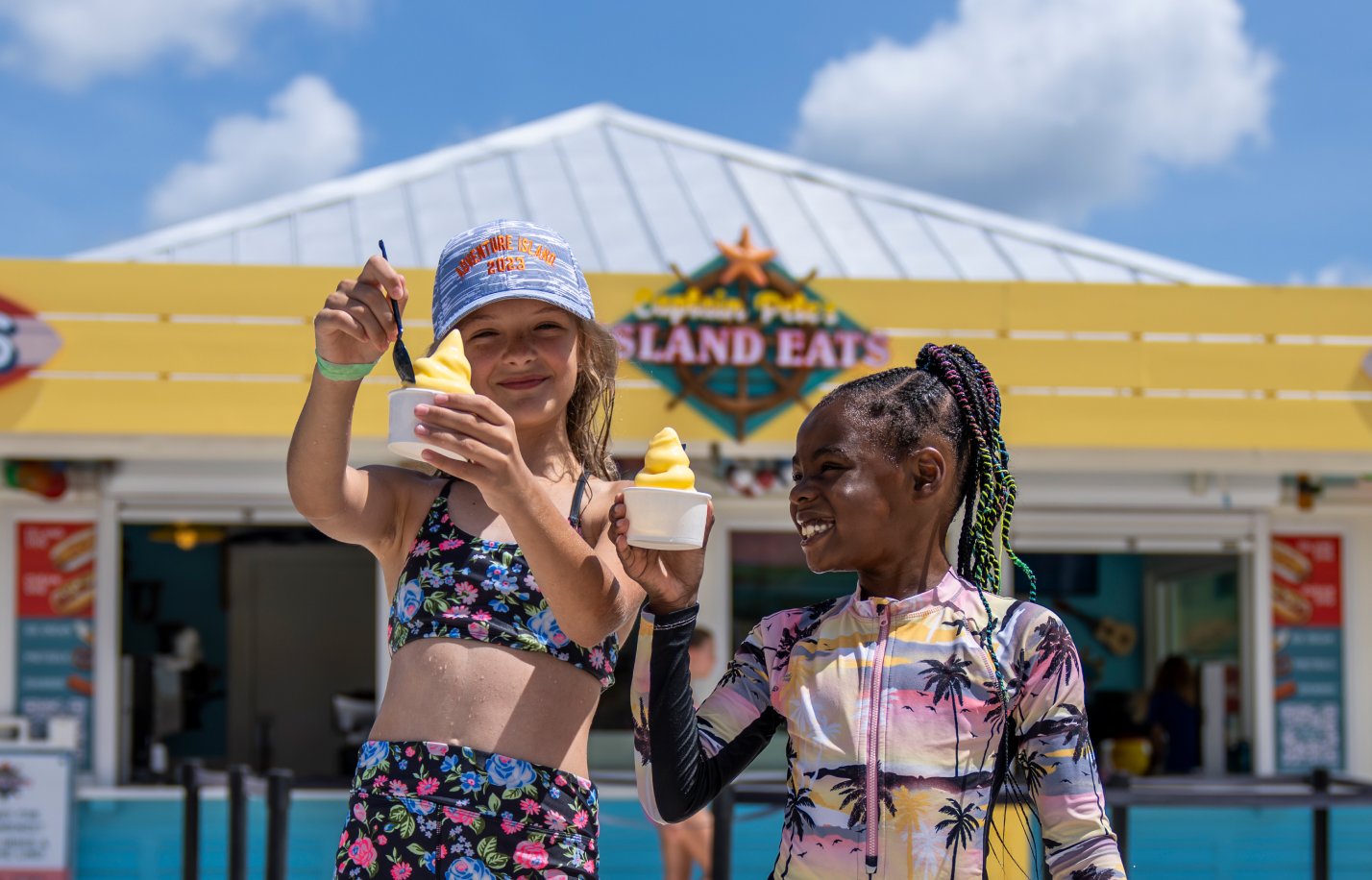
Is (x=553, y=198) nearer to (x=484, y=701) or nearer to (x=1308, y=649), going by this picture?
(x=1308, y=649)

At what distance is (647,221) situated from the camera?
10195mm

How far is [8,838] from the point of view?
7727 mm

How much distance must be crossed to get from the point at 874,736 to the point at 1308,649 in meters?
8.56

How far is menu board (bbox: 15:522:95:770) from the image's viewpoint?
838 cm

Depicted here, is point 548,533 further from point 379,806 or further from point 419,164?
point 419,164

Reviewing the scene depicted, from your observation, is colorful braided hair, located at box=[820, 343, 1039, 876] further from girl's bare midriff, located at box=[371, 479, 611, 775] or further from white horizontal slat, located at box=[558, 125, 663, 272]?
white horizontal slat, located at box=[558, 125, 663, 272]

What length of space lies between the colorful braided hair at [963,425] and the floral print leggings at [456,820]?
67 cm

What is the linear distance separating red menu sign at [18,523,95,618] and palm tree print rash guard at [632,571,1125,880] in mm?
7667

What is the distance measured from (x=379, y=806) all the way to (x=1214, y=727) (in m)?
8.59

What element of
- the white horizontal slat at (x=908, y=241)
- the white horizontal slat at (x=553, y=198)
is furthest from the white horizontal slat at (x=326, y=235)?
the white horizontal slat at (x=908, y=241)

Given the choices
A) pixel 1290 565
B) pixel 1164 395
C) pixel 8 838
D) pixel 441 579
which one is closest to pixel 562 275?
pixel 441 579

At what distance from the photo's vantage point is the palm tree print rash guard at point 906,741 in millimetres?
1648

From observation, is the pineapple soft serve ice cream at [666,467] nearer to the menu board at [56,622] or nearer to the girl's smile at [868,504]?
the girl's smile at [868,504]

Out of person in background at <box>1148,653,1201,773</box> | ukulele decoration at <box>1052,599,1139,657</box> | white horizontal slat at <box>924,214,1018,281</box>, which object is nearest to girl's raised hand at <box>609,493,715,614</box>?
white horizontal slat at <box>924,214,1018,281</box>
